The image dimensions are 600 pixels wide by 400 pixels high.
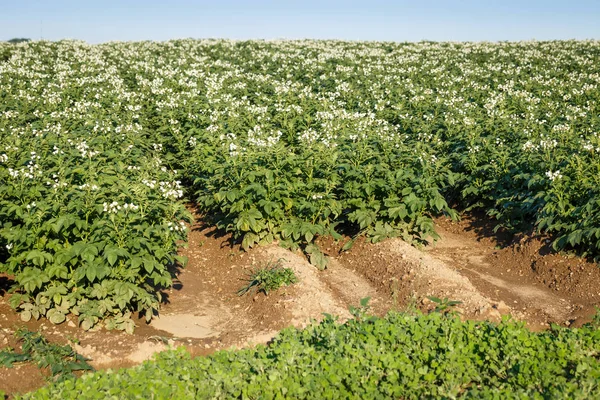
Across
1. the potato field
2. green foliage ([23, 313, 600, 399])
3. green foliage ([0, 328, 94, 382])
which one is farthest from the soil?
green foliage ([23, 313, 600, 399])

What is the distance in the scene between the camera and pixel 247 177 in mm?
9227

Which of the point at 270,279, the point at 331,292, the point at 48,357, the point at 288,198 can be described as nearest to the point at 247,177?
the point at 288,198

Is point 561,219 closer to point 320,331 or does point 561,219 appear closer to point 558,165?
point 558,165

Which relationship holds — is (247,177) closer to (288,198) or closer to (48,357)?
(288,198)

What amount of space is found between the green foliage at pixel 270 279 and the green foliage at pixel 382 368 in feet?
7.86

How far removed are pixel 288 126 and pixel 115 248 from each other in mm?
7198

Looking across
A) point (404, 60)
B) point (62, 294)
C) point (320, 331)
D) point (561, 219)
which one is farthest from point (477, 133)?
point (404, 60)

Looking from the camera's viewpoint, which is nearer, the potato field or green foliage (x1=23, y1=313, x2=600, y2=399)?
green foliage (x1=23, y1=313, x2=600, y2=399)

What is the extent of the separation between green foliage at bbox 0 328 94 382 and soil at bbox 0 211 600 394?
97 mm

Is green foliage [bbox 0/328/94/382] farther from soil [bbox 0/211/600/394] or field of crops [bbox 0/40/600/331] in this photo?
field of crops [bbox 0/40/600/331]

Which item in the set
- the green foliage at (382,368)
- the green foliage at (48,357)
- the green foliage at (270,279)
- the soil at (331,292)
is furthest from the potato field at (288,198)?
the green foliage at (270,279)

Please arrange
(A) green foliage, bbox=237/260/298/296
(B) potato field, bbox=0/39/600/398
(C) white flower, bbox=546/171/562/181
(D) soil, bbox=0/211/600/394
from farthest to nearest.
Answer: (C) white flower, bbox=546/171/562/181 → (A) green foliage, bbox=237/260/298/296 → (D) soil, bbox=0/211/600/394 → (B) potato field, bbox=0/39/600/398

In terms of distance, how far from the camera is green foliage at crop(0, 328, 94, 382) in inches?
234

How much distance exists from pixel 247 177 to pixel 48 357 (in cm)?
415
